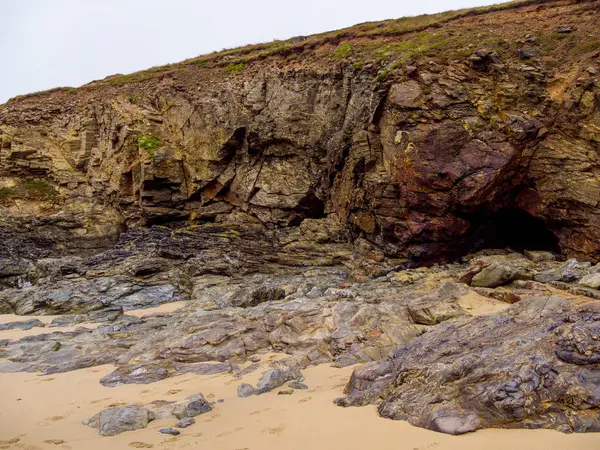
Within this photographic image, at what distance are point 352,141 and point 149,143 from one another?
38.4ft

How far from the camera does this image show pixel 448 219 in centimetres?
1584

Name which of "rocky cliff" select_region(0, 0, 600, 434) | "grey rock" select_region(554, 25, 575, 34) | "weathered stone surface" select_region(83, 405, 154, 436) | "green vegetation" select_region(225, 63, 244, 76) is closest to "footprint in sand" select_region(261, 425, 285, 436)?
"rocky cliff" select_region(0, 0, 600, 434)

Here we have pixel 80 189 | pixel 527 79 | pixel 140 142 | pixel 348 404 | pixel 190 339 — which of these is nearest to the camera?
pixel 348 404

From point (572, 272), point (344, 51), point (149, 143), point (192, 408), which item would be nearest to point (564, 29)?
point (344, 51)

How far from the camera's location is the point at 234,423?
527 cm

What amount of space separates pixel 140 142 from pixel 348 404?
21559 mm

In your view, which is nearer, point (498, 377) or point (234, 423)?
A: point (498, 377)

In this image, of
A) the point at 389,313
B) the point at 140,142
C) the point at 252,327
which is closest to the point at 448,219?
the point at 389,313

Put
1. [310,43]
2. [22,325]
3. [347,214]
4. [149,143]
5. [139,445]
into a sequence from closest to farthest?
[139,445]
[22,325]
[347,214]
[149,143]
[310,43]

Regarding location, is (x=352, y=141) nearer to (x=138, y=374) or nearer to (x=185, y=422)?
(x=138, y=374)

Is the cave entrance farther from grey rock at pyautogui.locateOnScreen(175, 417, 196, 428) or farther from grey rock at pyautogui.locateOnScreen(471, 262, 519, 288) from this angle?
grey rock at pyautogui.locateOnScreen(175, 417, 196, 428)

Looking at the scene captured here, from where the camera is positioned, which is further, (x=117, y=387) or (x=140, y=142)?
(x=140, y=142)

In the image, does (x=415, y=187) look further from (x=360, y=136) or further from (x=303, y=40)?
(x=303, y=40)

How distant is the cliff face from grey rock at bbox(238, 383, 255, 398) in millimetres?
11009
